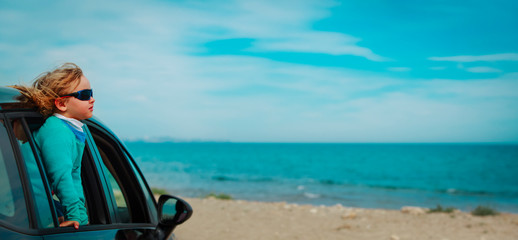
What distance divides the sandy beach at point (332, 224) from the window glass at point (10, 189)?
7.96 metres

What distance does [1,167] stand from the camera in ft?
4.88

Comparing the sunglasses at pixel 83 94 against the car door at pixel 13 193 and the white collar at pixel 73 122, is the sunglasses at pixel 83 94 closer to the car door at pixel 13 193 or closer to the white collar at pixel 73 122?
the white collar at pixel 73 122

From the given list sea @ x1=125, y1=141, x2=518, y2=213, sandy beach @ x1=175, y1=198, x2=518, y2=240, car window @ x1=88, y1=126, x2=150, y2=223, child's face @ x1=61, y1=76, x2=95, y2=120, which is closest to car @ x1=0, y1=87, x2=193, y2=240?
child's face @ x1=61, y1=76, x2=95, y2=120

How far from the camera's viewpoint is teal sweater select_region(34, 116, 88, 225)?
1740 millimetres

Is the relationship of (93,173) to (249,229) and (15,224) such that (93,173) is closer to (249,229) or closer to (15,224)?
(15,224)

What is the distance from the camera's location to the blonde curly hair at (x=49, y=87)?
5.79 feet

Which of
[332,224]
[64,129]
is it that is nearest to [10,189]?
[64,129]

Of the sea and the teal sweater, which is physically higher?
the teal sweater

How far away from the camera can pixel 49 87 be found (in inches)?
73.8

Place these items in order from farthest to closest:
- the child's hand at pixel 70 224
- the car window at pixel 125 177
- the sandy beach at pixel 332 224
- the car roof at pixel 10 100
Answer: the sandy beach at pixel 332 224 < the car window at pixel 125 177 < the child's hand at pixel 70 224 < the car roof at pixel 10 100

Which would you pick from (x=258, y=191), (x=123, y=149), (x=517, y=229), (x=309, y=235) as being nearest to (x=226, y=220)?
(x=309, y=235)

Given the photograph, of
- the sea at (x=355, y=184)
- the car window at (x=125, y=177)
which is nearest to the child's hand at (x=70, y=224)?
the car window at (x=125, y=177)

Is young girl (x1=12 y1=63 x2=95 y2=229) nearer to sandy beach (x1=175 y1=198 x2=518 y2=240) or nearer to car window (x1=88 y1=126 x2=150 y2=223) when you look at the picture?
car window (x1=88 y1=126 x2=150 y2=223)

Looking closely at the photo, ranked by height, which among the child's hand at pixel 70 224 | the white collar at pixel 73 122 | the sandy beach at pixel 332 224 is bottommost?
the sandy beach at pixel 332 224
